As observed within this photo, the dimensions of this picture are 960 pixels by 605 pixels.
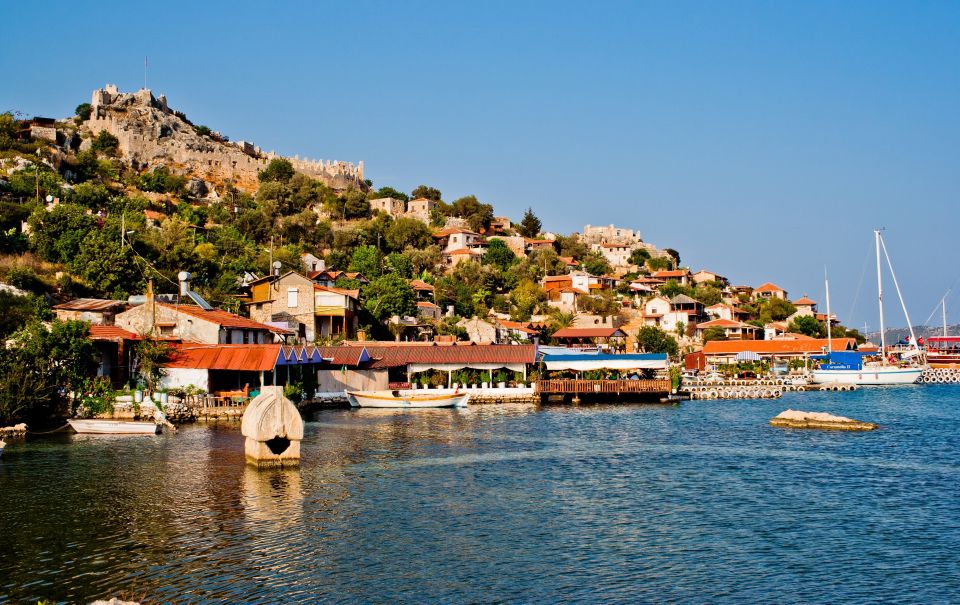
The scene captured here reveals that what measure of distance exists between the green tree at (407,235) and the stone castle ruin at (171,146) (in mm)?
20723

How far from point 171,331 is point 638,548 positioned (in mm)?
39568

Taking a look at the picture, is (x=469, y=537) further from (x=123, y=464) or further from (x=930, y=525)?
(x=123, y=464)

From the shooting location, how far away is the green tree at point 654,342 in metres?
89.2

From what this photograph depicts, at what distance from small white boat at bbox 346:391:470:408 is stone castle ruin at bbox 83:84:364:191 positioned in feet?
235

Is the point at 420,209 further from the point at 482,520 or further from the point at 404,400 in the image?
the point at 482,520

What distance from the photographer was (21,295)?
49062mm

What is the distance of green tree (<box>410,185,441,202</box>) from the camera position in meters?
145

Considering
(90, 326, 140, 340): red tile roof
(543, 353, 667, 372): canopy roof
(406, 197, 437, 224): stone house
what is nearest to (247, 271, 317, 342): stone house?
(90, 326, 140, 340): red tile roof

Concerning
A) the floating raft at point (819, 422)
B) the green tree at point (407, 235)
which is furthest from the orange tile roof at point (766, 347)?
the floating raft at point (819, 422)

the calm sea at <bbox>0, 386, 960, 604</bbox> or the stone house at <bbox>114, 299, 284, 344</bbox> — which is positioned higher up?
the stone house at <bbox>114, 299, 284, 344</bbox>

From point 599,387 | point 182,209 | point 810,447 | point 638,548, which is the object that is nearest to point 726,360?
point 599,387

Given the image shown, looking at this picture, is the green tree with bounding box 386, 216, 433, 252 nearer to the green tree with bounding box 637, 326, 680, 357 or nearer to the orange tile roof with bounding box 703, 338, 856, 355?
the green tree with bounding box 637, 326, 680, 357

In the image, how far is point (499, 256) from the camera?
112625mm

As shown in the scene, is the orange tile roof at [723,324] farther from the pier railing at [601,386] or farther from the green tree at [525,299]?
the pier railing at [601,386]
